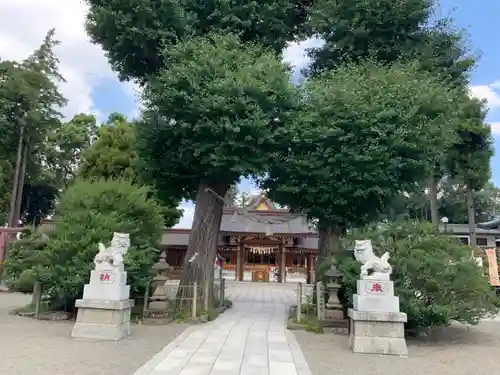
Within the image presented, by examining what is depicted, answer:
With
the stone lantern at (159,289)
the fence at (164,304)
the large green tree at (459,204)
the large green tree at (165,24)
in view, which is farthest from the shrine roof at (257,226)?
the stone lantern at (159,289)

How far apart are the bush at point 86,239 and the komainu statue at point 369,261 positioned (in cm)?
505

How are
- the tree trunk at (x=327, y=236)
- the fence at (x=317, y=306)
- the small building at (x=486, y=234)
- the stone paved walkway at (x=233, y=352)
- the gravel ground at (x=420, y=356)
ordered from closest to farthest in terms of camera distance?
the stone paved walkway at (x=233, y=352) < the gravel ground at (x=420, y=356) < the fence at (x=317, y=306) < the tree trunk at (x=327, y=236) < the small building at (x=486, y=234)

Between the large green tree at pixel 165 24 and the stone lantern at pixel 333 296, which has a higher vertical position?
the large green tree at pixel 165 24

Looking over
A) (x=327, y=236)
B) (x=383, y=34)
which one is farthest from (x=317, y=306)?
(x=383, y=34)

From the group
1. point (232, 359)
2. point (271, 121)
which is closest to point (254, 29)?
point (271, 121)

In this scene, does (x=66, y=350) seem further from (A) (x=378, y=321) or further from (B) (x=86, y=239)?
(A) (x=378, y=321)

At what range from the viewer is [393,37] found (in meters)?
12.7

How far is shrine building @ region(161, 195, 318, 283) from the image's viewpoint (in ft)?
93.4

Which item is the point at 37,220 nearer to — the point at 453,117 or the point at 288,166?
the point at 288,166

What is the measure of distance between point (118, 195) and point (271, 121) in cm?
439

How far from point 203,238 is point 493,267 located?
10749 millimetres

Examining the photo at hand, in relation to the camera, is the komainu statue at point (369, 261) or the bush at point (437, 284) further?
the bush at point (437, 284)

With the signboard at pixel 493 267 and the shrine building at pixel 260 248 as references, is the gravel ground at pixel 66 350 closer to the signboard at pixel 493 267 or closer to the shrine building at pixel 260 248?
the signboard at pixel 493 267

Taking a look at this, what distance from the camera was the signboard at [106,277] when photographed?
8.01 metres
